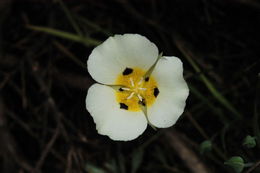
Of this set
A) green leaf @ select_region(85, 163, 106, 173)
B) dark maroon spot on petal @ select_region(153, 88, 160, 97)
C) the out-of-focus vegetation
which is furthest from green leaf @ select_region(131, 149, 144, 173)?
dark maroon spot on petal @ select_region(153, 88, 160, 97)

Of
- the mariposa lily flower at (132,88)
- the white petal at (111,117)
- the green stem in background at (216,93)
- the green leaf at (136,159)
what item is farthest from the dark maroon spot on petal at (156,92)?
the green leaf at (136,159)

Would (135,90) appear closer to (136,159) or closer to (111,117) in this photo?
(111,117)

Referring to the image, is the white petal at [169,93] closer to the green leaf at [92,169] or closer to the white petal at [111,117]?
the white petal at [111,117]

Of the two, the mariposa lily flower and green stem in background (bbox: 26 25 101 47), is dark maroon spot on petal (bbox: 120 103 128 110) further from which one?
green stem in background (bbox: 26 25 101 47)

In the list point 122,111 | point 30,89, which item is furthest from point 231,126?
point 30,89

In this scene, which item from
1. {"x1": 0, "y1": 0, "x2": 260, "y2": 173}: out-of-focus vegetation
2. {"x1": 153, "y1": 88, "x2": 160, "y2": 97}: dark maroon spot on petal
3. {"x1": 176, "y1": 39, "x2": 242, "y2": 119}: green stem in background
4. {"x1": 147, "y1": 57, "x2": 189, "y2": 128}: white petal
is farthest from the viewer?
{"x1": 0, "y1": 0, "x2": 260, "y2": 173}: out-of-focus vegetation

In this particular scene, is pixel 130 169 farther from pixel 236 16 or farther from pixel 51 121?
pixel 236 16

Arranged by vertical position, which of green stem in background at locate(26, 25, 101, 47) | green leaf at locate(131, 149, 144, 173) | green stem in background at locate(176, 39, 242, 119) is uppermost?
green stem in background at locate(176, 39, 242, 119)
